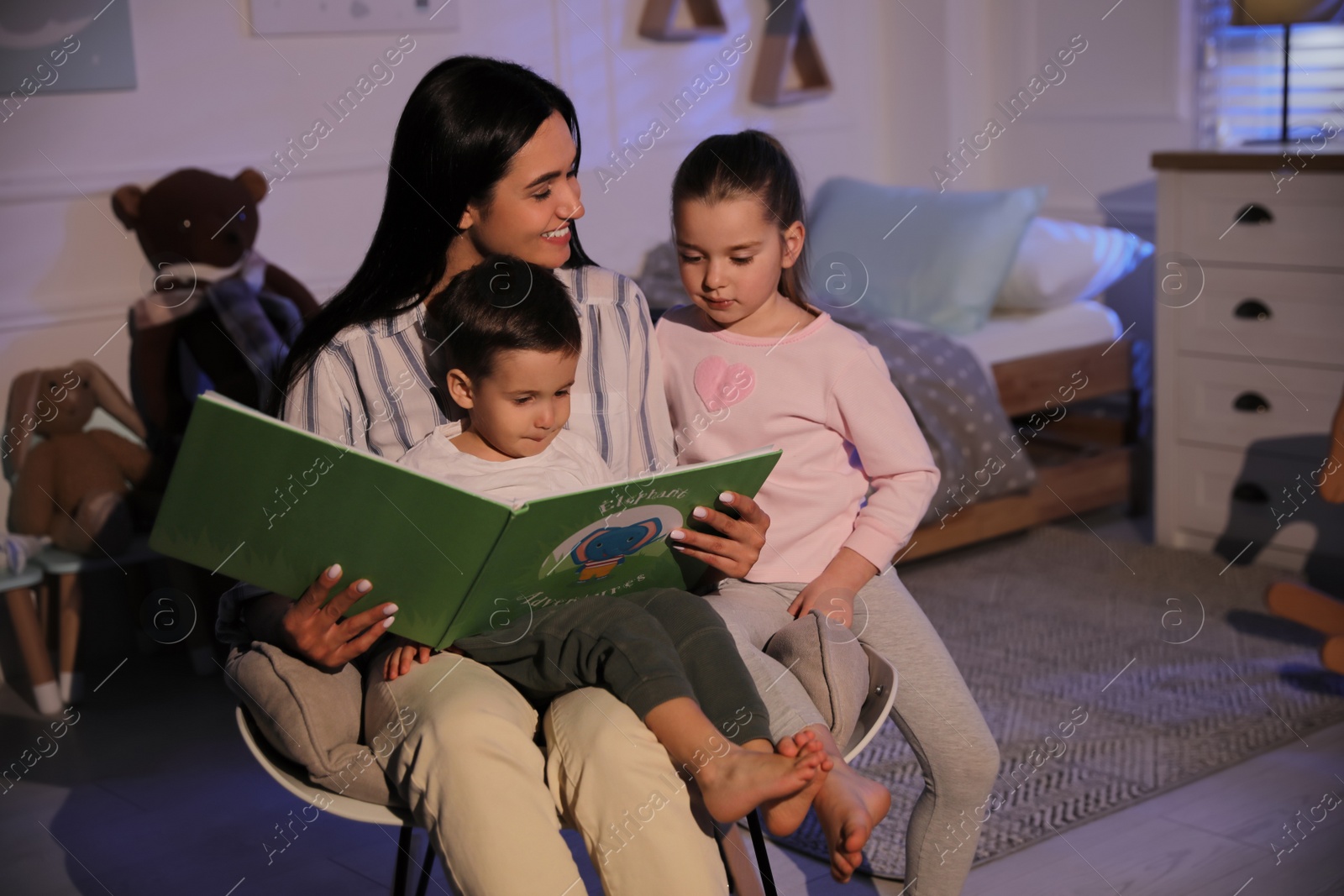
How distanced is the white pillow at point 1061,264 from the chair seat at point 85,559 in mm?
2071

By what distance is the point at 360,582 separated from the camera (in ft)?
3.87

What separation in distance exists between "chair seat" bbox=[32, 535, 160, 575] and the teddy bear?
0.18 meters

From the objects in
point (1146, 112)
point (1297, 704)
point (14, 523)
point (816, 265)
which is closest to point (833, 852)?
point (1297, 704)

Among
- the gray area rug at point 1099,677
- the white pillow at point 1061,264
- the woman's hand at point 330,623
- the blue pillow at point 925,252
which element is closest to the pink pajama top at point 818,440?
the woman's hand at point 330,623

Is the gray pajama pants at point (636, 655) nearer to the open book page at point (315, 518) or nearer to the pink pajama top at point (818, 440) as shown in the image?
the open book page at point (315, 518)

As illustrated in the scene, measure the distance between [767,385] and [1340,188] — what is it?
174 cm

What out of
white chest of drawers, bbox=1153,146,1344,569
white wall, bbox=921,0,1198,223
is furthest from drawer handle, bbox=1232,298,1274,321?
white wall, bbox=921,0,1198,223

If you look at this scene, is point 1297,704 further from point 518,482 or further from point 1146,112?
point 1146,112

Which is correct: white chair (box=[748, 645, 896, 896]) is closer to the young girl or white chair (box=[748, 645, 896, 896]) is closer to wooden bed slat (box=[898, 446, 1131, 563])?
the young girl

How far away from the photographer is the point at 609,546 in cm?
122

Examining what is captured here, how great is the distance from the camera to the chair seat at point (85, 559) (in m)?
2.47

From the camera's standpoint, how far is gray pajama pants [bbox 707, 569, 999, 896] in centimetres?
135

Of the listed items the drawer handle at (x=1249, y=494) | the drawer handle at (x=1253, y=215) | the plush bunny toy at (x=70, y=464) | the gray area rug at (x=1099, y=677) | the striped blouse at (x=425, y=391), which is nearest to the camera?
the striped blouse at (x=425, y=391)

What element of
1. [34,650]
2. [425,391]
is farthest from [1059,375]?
[34,650]
